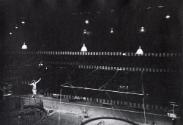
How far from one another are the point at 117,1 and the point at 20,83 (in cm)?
245

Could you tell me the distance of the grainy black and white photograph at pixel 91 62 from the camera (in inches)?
115

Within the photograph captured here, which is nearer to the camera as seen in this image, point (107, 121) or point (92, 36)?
point (107, 121)

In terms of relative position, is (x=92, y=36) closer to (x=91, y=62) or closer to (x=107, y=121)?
(x=91, y=62)

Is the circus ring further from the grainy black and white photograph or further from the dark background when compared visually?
the dark background

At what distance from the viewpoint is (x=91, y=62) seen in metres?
4.69

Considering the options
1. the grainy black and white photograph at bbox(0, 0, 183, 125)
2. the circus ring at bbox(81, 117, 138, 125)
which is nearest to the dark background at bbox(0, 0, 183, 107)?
the grainy black and white photograph at bbox(0, 0, 183, 125)

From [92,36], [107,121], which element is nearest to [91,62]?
[92,36]

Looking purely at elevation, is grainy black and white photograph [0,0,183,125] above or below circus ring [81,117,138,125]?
above

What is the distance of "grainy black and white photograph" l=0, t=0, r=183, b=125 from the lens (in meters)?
2.92

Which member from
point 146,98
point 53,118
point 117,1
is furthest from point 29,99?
point 117,1

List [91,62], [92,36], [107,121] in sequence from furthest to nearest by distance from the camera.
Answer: [92,36], [91,62], [107,121]

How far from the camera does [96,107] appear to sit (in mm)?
3000

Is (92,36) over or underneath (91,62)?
over

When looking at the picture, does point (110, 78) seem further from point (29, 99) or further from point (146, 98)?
point (29, 99)
